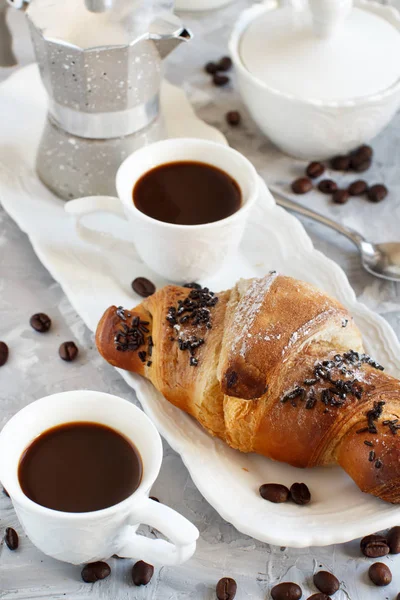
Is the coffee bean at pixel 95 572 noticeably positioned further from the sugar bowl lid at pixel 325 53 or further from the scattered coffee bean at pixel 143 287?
the sugar bowl lid at pixel 325 53

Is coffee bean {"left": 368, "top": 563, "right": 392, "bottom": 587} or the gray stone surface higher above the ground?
the gray stone surface

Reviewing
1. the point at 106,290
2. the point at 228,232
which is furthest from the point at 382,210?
the point at 106,290

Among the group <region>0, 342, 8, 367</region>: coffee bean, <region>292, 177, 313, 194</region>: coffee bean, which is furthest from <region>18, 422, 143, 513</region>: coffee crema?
<region>292, 177, 313, 194</region>: coffee bean

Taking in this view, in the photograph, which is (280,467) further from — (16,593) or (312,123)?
(312,123)

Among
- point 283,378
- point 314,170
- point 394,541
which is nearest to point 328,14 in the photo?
point 314,170

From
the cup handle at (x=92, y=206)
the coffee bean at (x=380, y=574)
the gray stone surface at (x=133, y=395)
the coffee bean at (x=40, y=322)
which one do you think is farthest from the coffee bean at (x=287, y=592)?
the cup handle at (x=92, y=206)

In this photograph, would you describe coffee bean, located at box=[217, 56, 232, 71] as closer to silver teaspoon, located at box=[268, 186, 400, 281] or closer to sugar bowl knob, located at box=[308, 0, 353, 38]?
sugar bowl knob, located at box=[308, 0, 353, 38]
